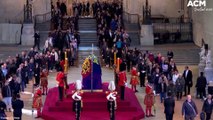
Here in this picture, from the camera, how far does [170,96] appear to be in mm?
24266

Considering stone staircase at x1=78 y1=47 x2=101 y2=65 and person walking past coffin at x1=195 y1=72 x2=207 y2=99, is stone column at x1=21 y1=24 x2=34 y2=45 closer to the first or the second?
stone staircase at x1=78 y1=47 x2=101 y2=65

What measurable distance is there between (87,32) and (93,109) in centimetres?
2036

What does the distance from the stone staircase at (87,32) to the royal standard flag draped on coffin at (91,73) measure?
53.7 ft

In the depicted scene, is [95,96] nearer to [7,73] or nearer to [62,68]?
[62,68]

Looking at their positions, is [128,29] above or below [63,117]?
above

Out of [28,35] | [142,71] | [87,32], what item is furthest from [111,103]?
[87,32]

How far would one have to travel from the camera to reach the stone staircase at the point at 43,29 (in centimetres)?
4531

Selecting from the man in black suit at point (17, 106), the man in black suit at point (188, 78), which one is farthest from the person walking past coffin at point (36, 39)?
the man in black suit at point (17, 106)

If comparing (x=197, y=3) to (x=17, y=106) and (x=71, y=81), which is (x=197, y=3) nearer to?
(x=71, y=81)

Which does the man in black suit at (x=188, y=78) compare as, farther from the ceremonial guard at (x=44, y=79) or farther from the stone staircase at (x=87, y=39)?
the stone staircase at (x=87, y=39)

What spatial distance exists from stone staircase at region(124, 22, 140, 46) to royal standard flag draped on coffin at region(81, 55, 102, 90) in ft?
56.8

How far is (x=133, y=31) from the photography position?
156 feet

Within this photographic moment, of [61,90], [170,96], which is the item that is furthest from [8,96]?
[170,96]

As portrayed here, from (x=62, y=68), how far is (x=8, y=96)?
12.3 feet
